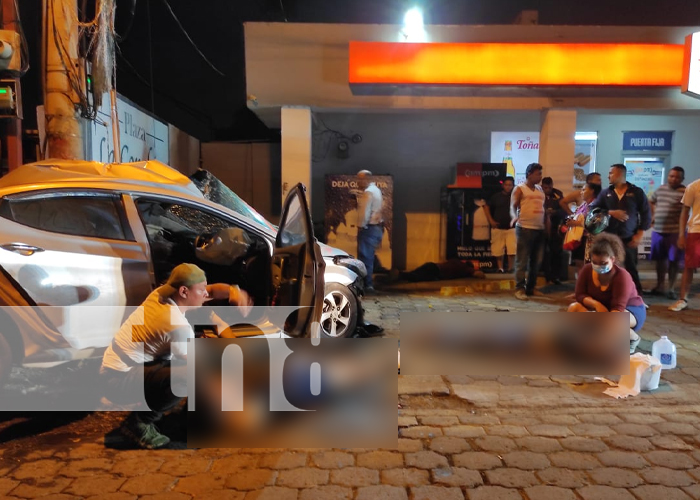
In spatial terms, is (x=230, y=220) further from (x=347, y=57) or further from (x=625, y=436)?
(x=347, y=57)

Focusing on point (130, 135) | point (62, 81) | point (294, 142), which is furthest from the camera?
point (294, 142)

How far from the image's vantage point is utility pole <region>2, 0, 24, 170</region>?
611 cm

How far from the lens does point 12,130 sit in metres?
6.29

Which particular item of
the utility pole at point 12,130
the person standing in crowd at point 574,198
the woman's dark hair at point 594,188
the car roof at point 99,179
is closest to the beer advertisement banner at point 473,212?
the person standing in crowd at point 574,198

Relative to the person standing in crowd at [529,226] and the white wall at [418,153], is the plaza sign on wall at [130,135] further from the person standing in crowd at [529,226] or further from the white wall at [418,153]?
the person standing in crowd at [529,226]

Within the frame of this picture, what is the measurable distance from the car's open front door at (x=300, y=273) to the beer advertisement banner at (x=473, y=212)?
652cm

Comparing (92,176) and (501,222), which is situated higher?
(92,176)

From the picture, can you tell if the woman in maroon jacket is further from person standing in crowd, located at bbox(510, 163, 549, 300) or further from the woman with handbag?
person standing in crowd, located at bbox(510, 163, 549, 300)

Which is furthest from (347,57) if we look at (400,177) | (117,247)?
(117,247)

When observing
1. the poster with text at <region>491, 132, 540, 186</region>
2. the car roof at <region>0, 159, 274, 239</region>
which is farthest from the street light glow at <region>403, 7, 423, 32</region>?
the car roof at <region>0, 159, 274, 239</region>

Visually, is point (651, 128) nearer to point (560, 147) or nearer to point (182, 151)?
point (560, 147)

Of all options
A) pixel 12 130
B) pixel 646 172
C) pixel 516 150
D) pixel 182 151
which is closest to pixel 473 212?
pixel 516 150

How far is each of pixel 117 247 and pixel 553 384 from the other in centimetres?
360

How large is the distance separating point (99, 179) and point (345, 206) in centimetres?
602
